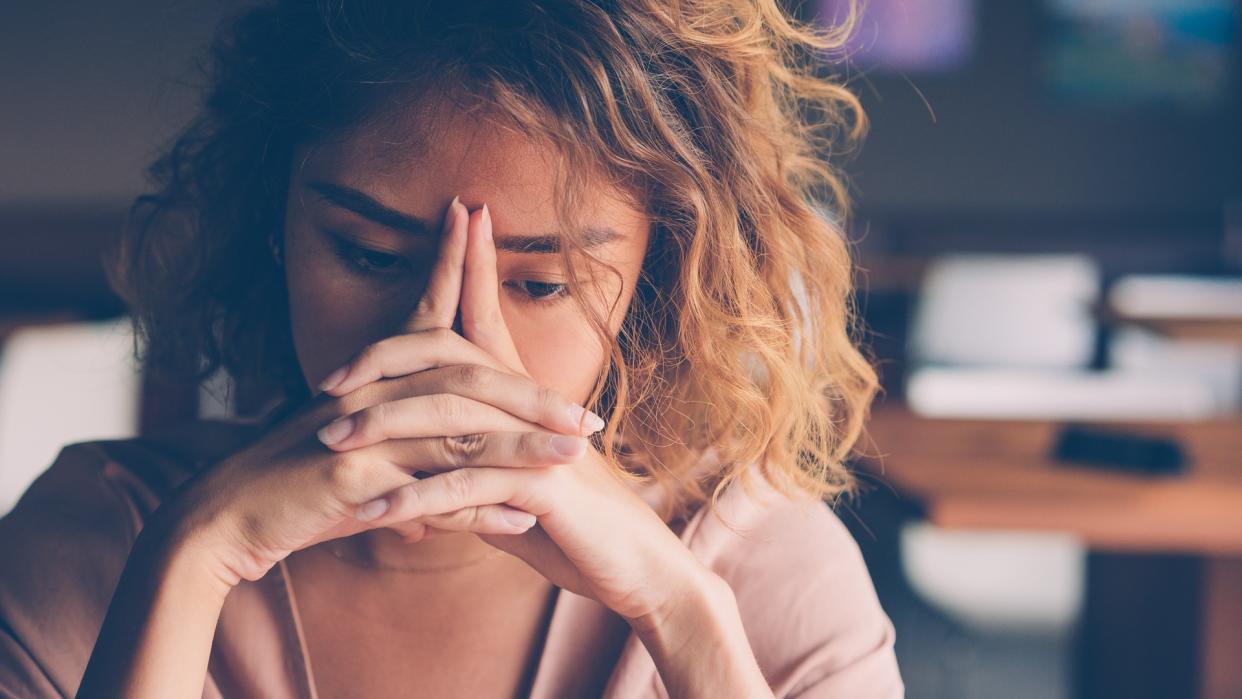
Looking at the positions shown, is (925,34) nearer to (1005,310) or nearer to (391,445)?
(1005,310)

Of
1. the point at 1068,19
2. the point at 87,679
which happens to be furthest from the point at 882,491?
the point at 1068,19

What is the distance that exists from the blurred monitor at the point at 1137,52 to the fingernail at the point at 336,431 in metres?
6.78

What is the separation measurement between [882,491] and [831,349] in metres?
1.14

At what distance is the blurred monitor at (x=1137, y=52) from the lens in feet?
21.9

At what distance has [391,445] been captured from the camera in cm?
90

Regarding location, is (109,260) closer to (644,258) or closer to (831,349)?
(644,258)

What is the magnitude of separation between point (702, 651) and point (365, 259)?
18.5 inches

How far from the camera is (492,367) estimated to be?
936 mm

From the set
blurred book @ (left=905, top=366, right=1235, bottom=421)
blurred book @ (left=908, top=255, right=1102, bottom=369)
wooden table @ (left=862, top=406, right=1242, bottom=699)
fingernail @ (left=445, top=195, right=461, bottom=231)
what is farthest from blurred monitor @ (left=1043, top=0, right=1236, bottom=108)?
fingernail @ (left=445, top=195, right=461, bottom=231)

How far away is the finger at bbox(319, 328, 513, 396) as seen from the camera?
89 centimetres

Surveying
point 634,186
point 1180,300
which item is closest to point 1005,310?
point 1180,300

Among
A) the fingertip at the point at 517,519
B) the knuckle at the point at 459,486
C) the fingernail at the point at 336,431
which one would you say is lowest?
the fingertip at the point at 517,519

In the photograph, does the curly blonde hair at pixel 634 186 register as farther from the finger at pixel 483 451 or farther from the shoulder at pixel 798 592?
the finger at pixel 483 451

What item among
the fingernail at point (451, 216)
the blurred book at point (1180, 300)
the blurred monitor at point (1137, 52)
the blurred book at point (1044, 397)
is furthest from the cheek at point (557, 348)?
the blurred monitor at point (1137, 52)
